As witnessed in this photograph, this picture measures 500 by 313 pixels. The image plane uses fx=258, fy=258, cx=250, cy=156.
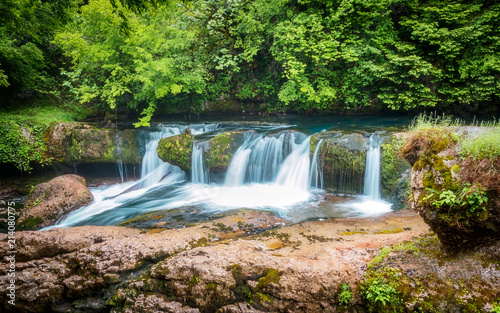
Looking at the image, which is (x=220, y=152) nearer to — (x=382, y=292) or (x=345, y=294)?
(x=345, y=294)

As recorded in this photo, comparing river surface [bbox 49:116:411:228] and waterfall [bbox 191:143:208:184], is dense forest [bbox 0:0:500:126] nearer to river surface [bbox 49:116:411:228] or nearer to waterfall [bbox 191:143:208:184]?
river surface [bbox 49:116:411:228]

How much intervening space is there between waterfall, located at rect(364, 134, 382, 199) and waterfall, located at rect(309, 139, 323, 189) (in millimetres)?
1372

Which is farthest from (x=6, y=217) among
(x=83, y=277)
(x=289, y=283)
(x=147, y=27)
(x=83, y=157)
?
(x=289, y=283)

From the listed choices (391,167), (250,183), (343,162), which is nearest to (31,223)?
(250,183)

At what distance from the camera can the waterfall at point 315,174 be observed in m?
8.41

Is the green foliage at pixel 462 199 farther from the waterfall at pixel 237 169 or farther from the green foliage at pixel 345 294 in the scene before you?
the waterfall at pixel 237 169

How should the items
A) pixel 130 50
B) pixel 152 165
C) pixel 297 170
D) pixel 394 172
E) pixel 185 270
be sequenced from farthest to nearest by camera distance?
1. pixel 152 165
2. pixel 130 50
3. pixel 297 170
4. pixel 394 172
5. pixel 185 270

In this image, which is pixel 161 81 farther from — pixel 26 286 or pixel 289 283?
pixel 289 283

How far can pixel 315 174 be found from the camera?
8.47m

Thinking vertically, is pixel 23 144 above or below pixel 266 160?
above

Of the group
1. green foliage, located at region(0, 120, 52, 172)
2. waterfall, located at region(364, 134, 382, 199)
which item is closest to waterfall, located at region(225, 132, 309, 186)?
waterfall, located at region(364, 134, 382, 199)

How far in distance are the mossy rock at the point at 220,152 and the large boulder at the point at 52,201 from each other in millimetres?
4157

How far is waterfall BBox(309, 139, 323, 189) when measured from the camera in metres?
8.41

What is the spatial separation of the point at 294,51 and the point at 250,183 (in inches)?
227
